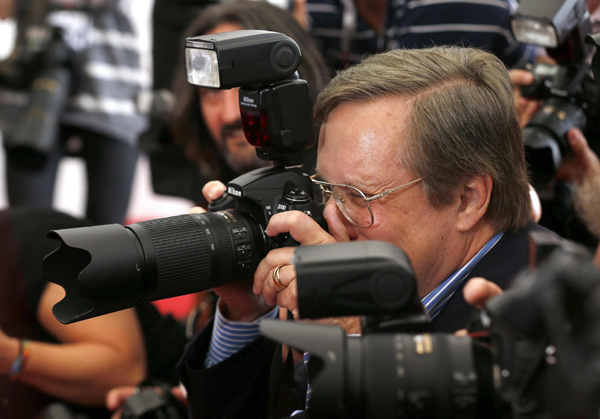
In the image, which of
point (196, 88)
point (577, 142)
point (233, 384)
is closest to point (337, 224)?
point (233, 384)

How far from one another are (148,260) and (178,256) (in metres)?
0.05

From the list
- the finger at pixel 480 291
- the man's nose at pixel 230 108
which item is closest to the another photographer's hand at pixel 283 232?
the finger at pixel 480 291

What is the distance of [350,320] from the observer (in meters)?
1.04

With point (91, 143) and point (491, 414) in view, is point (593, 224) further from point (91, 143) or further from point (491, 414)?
point (91, 143)

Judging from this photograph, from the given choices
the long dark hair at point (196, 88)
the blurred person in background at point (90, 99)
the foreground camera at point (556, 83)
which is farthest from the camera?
the blurred person in background at point (90, 99)

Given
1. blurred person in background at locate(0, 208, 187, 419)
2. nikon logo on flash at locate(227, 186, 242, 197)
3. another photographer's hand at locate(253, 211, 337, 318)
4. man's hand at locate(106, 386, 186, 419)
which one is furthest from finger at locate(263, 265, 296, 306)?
blurred person in background at locate(0, 208, 187, 419)

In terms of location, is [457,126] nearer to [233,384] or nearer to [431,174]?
[431,174]

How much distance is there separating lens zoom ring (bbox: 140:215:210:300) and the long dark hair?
695 mm

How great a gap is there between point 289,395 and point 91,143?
5.07 feet

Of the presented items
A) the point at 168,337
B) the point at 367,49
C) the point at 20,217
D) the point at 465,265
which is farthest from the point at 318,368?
the point at 367,49

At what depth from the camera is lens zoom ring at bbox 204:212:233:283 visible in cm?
103

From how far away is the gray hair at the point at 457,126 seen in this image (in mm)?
1069

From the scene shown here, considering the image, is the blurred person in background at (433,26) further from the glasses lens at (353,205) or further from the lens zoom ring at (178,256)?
the lens zoom ring at (178,256)

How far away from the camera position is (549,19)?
1346 millimetres
